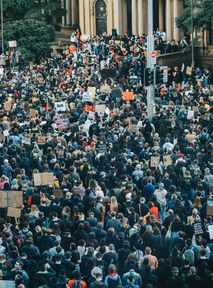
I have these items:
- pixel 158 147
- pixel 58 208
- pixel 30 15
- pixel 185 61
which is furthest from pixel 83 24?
pixel 58 208

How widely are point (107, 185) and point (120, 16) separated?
47031 millimetres

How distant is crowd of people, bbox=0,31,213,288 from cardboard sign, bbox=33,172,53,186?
8 cm

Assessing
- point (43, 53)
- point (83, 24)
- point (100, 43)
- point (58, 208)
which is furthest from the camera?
point (83, 24)

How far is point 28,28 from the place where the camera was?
224 ft

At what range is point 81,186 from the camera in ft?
101

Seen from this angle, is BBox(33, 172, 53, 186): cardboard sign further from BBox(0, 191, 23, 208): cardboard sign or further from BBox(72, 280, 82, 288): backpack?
BBox(72, 280, 82, 288): backpack

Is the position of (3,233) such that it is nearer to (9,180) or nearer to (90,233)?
(90,233)

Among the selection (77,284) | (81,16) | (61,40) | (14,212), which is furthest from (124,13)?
(77,284)

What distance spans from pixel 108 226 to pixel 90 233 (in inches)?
44.8

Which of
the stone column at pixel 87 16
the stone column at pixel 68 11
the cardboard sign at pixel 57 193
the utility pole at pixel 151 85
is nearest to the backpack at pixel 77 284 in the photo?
the cardboard sign at pixel 57 193

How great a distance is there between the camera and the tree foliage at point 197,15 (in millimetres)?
60975

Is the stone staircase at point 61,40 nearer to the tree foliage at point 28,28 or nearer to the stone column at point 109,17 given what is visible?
the stone column at point 109,17

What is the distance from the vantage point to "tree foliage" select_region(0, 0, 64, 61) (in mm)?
67625

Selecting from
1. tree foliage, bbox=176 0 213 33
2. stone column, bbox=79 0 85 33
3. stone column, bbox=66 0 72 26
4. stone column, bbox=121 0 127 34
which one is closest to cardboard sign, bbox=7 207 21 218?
tree foliage, bbox=176 0 213 33
